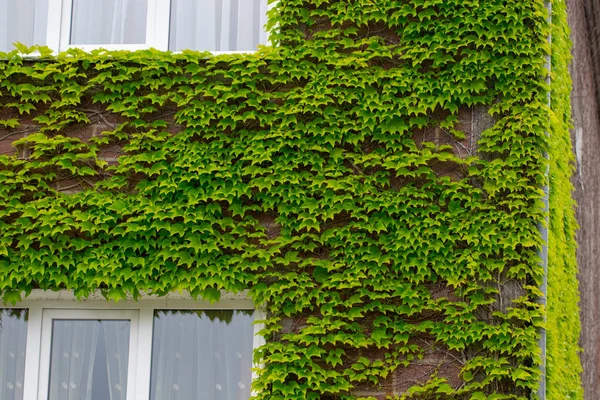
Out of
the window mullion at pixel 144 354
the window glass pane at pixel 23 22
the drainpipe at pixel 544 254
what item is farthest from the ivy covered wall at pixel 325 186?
the window glass pane at pixel 23 22

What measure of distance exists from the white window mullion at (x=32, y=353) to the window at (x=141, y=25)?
6.55ft

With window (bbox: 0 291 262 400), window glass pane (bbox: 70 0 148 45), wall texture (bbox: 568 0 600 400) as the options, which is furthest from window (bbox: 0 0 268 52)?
wall texture (bbox: 568 0 600 400)

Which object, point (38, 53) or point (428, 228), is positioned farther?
point (38, 53)

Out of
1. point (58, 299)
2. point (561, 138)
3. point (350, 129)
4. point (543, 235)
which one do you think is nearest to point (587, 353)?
point (561, 138)

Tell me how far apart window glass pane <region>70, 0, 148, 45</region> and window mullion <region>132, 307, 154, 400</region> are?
6.75ft

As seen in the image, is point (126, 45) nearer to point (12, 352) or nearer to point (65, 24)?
point (65, 24)

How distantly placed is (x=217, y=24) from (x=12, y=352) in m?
2.83

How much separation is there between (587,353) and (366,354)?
5.32 meters

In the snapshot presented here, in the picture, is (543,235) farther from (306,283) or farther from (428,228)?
(306,283)

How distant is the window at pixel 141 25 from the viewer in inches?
279

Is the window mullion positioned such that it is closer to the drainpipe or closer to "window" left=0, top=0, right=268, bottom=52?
"window" left=0, top=0, right=268, bottom=52

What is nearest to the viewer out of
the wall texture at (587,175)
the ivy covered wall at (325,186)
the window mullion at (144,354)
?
the ivy covered wall at (325,186)

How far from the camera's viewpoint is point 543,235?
6332mm

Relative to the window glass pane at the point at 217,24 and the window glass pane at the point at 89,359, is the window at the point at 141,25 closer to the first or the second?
the window glass pane at the point at 217,24
